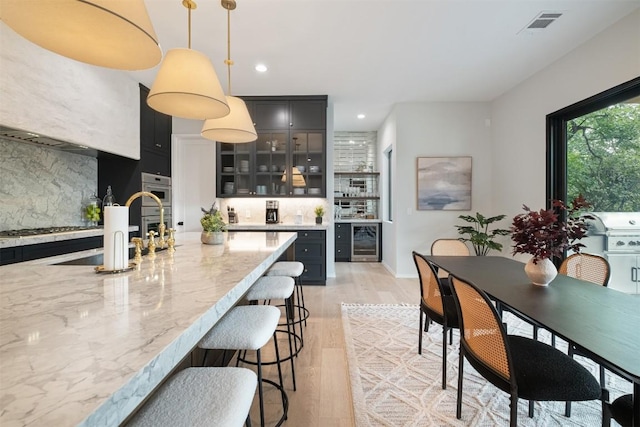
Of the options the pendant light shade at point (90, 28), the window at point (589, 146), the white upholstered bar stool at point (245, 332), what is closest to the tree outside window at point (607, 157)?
the window at point (589, 146)

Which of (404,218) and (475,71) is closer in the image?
(475,71)

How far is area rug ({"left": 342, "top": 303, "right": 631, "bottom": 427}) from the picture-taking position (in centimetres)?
168

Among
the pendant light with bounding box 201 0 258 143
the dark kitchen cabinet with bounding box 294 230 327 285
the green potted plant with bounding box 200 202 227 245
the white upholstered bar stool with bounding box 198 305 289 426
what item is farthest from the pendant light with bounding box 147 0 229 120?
the dark kitchen cabinet with bounding box 294 230 327 285

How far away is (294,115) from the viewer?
15.2 ft

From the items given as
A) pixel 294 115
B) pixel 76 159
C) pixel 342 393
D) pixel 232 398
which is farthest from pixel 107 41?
pixel 294 115

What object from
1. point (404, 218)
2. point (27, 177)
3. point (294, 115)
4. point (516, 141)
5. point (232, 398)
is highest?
point (294, 115)

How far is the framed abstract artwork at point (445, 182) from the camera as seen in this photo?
4832mm

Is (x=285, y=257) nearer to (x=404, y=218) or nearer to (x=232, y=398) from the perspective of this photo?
(x=404, y=218)

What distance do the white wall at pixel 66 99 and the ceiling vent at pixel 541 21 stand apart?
4.39m

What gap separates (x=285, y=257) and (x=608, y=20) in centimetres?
384

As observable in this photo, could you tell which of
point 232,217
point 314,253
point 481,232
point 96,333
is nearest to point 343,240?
point 314,253

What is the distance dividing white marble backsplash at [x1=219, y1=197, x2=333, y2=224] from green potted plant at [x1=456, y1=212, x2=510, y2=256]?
82.2 inches

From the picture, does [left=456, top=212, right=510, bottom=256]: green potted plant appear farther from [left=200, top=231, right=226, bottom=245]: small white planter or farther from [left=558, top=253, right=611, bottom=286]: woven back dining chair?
[left=200, top=231, right=226, bottom=245]: small white planter

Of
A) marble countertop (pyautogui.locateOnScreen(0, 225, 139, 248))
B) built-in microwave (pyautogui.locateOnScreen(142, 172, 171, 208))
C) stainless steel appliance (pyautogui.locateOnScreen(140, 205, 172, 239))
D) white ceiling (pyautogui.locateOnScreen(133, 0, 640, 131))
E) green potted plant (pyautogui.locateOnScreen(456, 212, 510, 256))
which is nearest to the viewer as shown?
marble countertop (pyautogui.locateOnScreen(0, 225, 139, 248))
